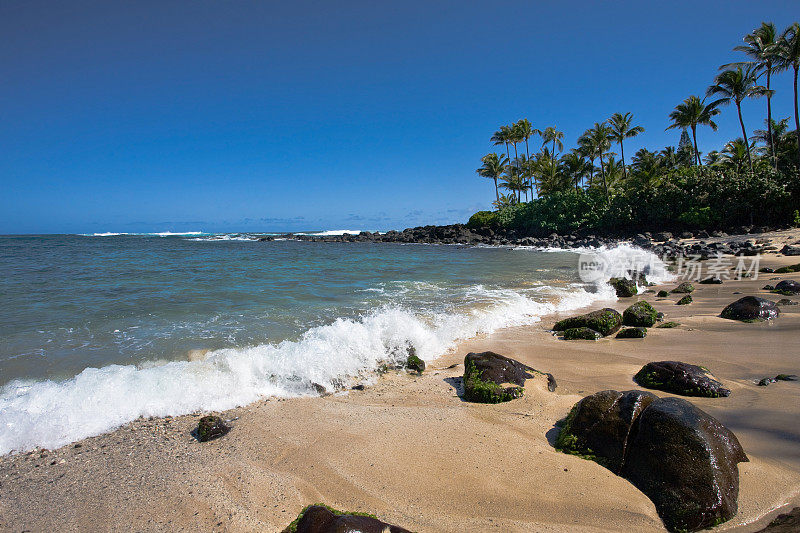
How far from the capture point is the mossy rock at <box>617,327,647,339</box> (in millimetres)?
6844

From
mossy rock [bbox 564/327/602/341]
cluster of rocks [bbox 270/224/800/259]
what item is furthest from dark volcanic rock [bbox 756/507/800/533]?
cluster of rocks [bbox 270/224/800/259]

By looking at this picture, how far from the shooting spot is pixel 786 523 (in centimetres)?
220

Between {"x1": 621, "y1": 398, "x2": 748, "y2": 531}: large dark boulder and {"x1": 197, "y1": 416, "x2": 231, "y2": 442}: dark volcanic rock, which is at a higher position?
{"x1": 621, "y1": 398, "x2": 748, "y2": 531}: large dark boulder

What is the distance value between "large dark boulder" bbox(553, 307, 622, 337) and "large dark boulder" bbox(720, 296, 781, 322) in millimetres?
2124

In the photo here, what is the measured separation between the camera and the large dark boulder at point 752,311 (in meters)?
7.13

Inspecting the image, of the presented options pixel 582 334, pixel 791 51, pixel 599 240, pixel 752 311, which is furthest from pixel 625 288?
pixel 791 51

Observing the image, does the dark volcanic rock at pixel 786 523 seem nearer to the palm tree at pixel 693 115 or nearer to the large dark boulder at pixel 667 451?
the large dark boulder at pixel 667 451

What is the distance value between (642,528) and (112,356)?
23.5 feet

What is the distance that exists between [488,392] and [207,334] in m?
5.42

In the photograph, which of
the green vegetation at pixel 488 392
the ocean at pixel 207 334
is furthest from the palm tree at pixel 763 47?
the green vegetation at pixel 488 392

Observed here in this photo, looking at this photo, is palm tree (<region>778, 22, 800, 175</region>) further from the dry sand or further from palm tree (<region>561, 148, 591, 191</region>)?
the dry sand

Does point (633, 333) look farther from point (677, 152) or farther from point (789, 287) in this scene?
point (677, 152)

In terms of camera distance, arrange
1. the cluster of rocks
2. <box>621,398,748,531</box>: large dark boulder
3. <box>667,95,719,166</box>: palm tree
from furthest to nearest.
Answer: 1. <box>667,95,719,166</box>: palm tree
2. the cluster of rocks
3. <box>621,398,748,531</box>: large dark boulder

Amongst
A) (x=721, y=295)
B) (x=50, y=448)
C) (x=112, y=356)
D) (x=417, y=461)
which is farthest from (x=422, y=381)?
(x=721, y=295)
